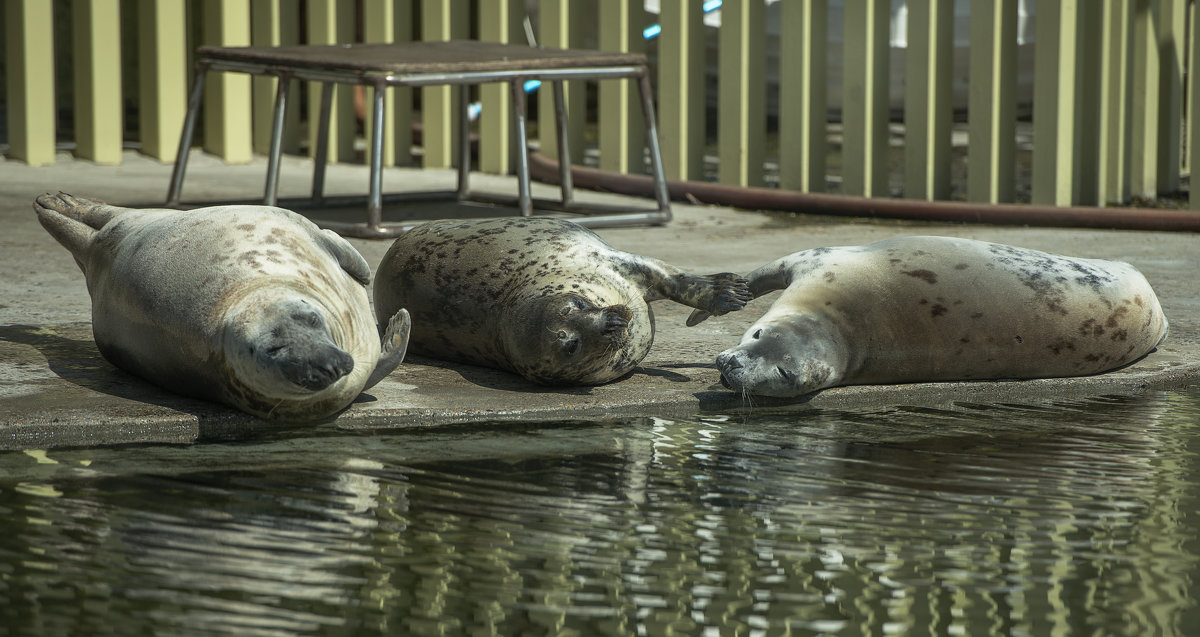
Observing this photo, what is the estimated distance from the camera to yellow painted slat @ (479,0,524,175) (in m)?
8.58

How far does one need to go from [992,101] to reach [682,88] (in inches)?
64.3

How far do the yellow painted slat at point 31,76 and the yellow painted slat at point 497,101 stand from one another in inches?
90.7

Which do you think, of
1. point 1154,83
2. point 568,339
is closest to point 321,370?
point 568,339

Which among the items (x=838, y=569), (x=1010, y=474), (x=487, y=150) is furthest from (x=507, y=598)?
(x=487, y=150)

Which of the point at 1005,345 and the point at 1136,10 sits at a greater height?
the point at 1136,10

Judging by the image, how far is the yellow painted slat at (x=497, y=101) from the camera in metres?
8.58

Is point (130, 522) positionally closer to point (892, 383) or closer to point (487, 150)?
point (892, 383)

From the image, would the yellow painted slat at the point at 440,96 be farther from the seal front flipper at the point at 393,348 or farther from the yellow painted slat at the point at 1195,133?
the seal front flipper at the point at 393,348

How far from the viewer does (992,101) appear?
691 cm

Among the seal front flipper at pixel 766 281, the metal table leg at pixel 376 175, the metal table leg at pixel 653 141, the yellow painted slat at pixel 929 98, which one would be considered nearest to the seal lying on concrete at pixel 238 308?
the seal front flipper at pixel 766 281

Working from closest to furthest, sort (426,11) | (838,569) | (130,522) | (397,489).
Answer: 1. (838,569)
2. (130,522)
3. (397,489)
4. (426,11)

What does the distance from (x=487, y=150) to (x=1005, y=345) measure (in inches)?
211

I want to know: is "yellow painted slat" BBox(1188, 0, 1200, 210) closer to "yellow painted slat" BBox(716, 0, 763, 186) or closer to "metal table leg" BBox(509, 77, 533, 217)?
"yellow painted slat" BBox(716, 0, 763, 186)

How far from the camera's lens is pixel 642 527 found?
2674 millimetres
